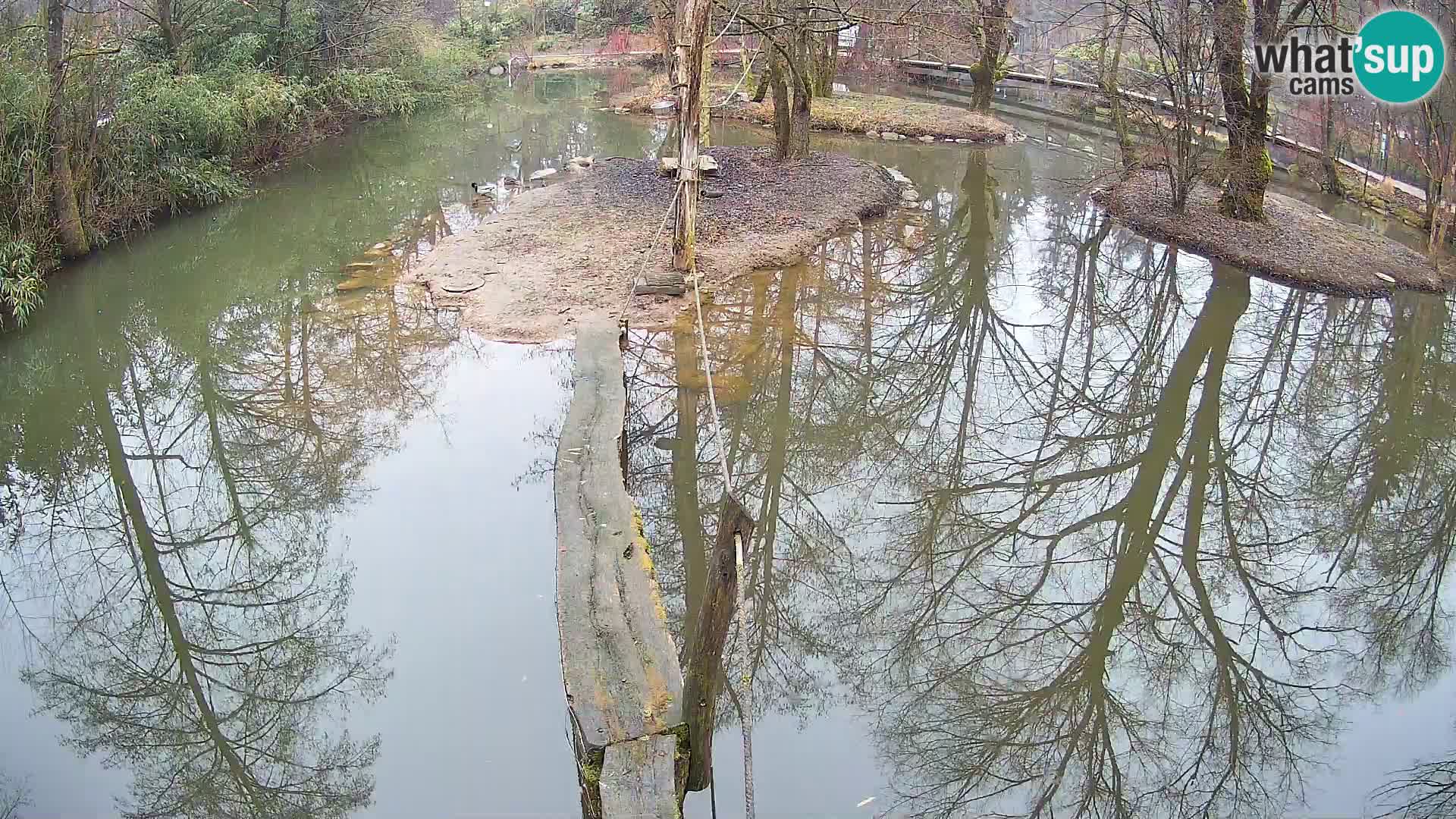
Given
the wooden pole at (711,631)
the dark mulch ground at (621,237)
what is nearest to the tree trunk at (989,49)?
the dark mulch ground at (621,237)

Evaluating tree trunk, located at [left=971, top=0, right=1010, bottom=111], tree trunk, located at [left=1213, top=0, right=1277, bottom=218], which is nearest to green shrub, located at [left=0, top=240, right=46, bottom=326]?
tree trunk, located at [left=1213, top=0, right=1277, bottom=218]

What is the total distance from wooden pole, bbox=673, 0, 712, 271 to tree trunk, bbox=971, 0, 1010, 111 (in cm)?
1040

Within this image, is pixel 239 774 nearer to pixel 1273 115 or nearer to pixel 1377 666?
pixel 1377 666


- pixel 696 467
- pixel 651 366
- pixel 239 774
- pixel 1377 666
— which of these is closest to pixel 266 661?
pixel 239 774

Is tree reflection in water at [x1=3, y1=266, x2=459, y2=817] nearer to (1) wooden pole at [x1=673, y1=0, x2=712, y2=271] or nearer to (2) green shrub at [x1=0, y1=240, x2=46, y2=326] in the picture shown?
(2) green shrub at [x1=0, y1=240, x2=46, y2=326]

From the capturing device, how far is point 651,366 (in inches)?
333

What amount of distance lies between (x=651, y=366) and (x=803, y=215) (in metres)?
4.82

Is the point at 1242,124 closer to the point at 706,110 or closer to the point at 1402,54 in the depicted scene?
the point at 1402,54

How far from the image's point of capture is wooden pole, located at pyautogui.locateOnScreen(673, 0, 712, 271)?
9125 mm

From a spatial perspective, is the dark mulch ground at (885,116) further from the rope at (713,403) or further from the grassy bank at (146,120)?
the rope at (713,403)

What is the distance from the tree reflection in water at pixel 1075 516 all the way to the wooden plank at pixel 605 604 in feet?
2.05

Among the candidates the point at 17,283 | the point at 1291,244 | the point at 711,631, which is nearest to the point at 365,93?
the point at 17,283

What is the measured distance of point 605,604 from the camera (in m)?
4.70

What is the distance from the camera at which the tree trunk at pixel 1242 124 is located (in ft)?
36.6
